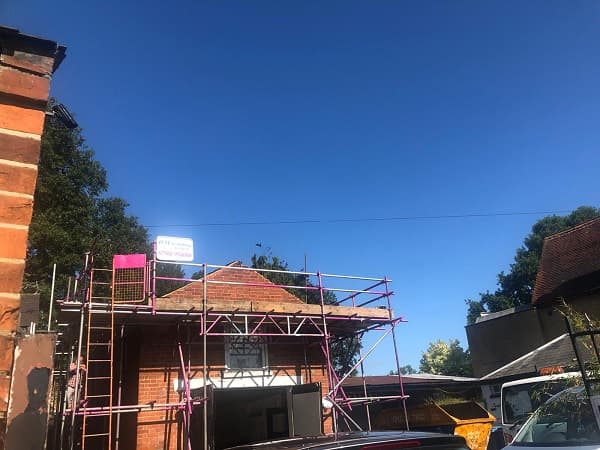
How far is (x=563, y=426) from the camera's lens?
7.46 meters

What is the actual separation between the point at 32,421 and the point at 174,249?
32.3 ft

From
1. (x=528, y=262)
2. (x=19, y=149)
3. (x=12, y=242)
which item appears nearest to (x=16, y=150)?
(x=19, y=149)

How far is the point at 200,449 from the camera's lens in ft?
37.1

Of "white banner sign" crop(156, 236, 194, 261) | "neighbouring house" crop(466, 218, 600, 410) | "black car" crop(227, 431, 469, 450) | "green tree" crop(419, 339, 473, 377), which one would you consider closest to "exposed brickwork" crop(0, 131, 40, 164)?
"black car" crop(227, 431, 469, 450)

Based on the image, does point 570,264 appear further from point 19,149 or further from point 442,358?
point 442,358

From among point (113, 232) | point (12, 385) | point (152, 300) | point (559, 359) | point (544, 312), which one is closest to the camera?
point (12, 385)

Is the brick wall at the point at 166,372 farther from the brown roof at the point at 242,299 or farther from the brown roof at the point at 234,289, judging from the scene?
the brown roof at the point at 234,289

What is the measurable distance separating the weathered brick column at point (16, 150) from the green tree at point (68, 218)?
17532mm

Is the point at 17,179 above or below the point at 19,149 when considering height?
below

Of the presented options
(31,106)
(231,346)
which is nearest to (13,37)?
(31,106)

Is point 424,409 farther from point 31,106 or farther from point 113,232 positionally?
point 113,232

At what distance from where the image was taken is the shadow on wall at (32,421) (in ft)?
7.90

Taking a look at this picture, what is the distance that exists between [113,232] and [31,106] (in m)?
33.5

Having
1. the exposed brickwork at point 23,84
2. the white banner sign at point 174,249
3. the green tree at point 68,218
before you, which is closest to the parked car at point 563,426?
the exposed brickwork at point 23,84
